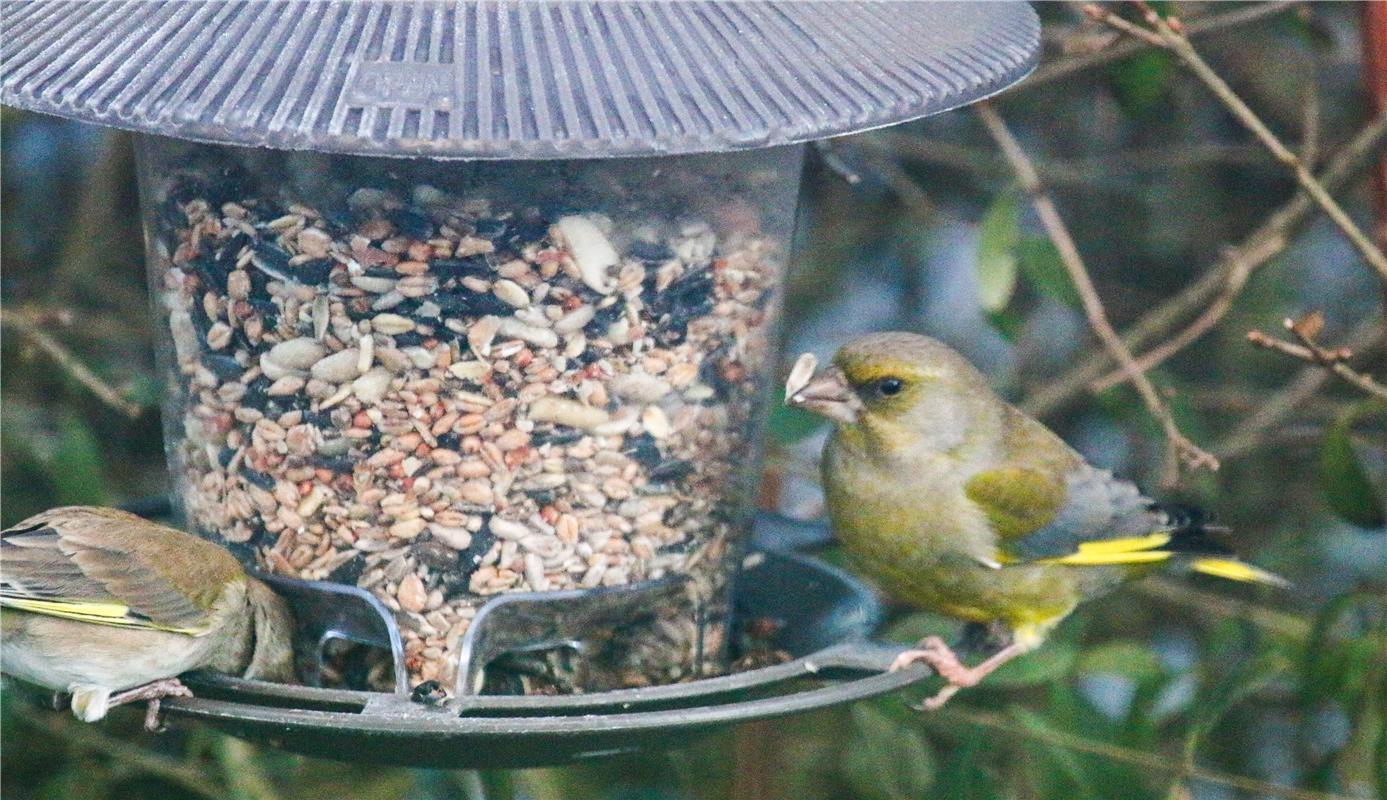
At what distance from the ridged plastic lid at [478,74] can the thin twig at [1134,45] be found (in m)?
1.48

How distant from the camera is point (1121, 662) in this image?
374 centimetres

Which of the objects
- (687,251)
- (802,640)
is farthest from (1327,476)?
(687,251)

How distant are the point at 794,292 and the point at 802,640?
220cm

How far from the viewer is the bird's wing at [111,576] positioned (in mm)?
2576

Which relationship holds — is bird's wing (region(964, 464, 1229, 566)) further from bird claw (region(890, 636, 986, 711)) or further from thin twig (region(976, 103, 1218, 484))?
bird claw (region(890, 636, 986, 711))

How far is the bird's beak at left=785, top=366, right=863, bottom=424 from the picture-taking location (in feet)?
10.0

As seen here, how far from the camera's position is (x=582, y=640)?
8.89ft

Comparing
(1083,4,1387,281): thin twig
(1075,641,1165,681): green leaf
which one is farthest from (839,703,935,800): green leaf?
(1083,4,1387,281): thin twig

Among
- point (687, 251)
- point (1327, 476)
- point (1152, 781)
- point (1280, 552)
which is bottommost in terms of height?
point (1152, 781)

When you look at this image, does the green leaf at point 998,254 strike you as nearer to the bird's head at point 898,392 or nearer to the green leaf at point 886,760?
the bird's head at point 898,392

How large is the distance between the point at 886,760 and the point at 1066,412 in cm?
170

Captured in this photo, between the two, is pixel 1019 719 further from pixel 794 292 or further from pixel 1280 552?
pixel 794 292

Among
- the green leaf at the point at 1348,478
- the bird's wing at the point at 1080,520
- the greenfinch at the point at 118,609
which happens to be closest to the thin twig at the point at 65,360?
the greenfinch at the point at 118,609

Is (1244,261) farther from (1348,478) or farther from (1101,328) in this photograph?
(1348,478)
